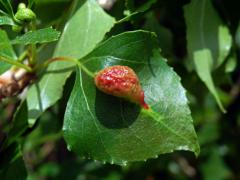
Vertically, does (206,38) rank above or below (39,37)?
below

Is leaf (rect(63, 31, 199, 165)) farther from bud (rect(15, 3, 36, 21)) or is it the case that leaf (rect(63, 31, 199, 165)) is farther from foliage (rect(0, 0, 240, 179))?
bud (rect(15, 3, 36, 21))

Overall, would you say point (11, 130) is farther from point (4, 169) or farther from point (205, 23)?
point (205, 23)

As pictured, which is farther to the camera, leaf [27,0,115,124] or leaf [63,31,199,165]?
leaf [27,0,115,124]

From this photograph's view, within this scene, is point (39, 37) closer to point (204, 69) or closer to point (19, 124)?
point (19, 124)

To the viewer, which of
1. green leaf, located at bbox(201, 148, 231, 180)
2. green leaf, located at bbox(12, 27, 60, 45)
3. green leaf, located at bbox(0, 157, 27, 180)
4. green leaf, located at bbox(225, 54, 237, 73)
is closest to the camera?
green leaf, located at bbox(12, 27, 60, 45)

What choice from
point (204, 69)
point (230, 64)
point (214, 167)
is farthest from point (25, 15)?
point (214, 167)

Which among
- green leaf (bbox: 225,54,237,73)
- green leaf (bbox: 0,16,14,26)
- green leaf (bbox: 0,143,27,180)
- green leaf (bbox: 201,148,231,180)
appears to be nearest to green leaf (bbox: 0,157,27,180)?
green leaf (bbox: 0,143,27,180)

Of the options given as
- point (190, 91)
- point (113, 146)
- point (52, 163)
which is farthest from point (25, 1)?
point (52, 163)

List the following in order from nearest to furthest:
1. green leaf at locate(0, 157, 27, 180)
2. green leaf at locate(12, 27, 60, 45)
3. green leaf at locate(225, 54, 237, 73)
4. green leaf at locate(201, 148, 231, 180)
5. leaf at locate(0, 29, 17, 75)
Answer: green leaf at locate(12, 27, 60, 45) → leaf at locate(0, 29, 17, 75) → green leaf at locate(0, 157, 27, 180) → green leaf at locate(225, 54, 237, 73) → green leaf at locate(201, 148, 231, 180)
